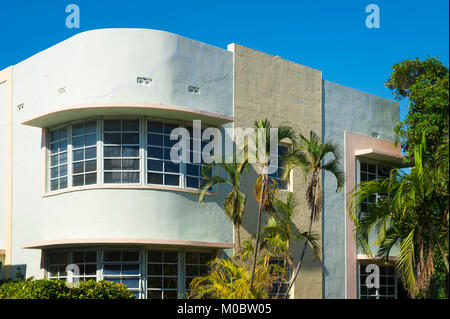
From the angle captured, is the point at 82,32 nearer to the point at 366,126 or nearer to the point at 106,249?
the point at 106,249

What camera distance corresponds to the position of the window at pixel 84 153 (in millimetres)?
16094

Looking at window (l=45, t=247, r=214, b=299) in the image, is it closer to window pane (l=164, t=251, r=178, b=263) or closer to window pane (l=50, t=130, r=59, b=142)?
window pane (l=164, t=251, r=178, b=263)

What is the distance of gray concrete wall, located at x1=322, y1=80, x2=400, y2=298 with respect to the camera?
1977 centimetres

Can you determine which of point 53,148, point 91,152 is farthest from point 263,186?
point 53,148

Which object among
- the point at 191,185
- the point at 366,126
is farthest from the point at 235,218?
the point at 366,126

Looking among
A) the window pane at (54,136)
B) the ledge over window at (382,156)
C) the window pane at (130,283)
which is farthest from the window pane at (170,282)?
the ledge over window at (382,156)

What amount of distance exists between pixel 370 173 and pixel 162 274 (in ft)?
29.0

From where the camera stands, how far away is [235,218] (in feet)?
51.8

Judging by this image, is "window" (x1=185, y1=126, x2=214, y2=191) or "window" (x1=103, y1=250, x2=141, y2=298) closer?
"window" (x1=103, y1=250, x2=141, y2=298)

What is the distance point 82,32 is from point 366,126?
10122 mm

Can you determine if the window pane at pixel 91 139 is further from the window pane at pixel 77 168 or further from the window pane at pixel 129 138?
the window pane at pixel 129 138

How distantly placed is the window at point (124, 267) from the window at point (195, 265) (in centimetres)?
131

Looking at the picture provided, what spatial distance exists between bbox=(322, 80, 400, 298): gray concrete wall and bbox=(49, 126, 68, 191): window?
312 inches

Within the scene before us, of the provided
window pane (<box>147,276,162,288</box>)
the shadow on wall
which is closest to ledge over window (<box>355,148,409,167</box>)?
window pane (<box>147,276,162,288</box>)
